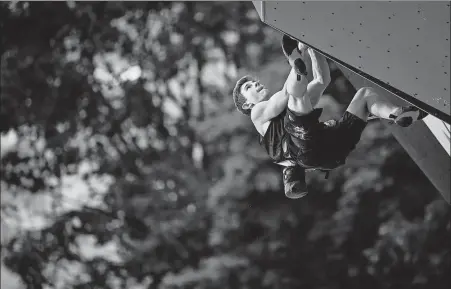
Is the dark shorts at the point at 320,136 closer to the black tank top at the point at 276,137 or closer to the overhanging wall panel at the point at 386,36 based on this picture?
the black tank top at the point at 276,137

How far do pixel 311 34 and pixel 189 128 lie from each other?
19.3 feet

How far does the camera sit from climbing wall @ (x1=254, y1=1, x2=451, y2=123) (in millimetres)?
3445

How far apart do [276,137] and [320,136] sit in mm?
289

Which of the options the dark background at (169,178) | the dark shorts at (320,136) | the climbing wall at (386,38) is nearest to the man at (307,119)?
the dark shorts at (320,136)

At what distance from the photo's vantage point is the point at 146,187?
9281 mm

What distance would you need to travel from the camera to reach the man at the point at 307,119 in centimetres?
382

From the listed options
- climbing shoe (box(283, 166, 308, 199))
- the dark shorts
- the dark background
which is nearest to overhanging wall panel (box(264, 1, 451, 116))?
the dark shorts

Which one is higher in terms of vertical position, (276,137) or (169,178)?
(169,178)

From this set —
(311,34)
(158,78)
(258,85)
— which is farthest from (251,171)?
(311,34)

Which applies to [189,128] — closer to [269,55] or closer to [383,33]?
[269,55]

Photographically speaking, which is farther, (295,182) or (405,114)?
(295,182)

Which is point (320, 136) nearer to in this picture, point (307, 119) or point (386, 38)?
point (307, 119)

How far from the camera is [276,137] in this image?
Answer: 13.8 ft

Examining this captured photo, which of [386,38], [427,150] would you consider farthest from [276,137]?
[427,150]
